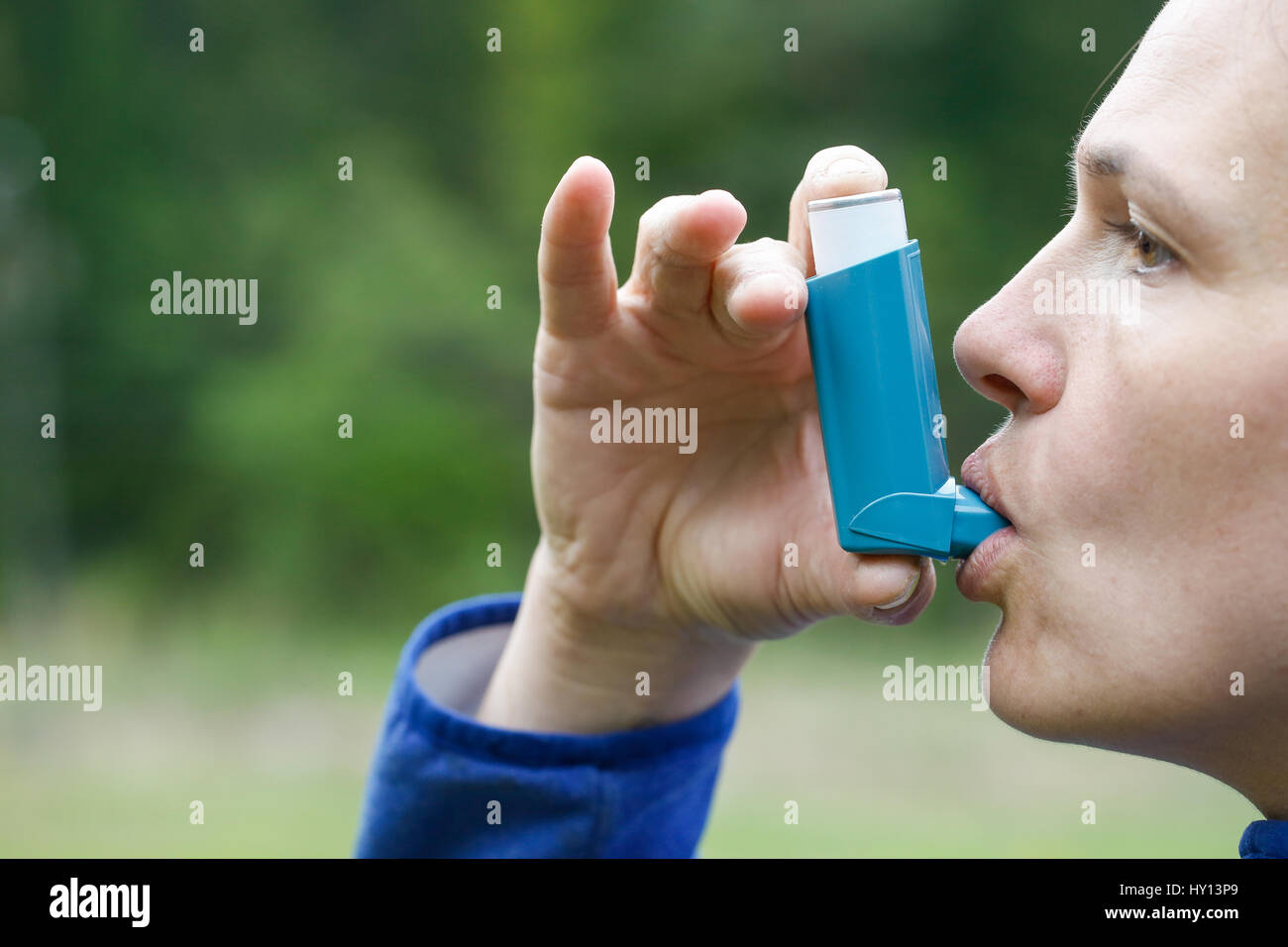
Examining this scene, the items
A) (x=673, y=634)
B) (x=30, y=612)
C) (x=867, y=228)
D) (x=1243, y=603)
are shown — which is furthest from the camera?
(x=30, y=612)

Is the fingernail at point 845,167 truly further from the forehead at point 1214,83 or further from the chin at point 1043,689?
the chin at point 1043,689

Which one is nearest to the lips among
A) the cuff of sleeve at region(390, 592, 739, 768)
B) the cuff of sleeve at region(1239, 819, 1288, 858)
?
the cuff of sleeve at region(1239, 819, 1288, 858)

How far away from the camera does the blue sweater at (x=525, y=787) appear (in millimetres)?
1260

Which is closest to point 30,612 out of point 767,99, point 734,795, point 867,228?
point 734,795

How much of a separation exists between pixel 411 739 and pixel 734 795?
109 inches

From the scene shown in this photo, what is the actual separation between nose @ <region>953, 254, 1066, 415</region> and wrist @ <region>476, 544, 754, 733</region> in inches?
16.9

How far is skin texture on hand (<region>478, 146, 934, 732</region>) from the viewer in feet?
3.21

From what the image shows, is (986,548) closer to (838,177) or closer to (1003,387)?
(1003,387)

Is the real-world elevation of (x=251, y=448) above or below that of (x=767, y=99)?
below

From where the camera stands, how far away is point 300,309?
5059 mm

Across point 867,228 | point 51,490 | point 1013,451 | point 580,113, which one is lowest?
point 51,490

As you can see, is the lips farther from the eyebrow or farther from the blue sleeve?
the blue sleeve

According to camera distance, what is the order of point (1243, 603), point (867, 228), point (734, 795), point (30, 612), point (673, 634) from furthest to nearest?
point (30, 612) → point (734, 795) → point (673, 634) → point (867, 228) → point (1243, 603)

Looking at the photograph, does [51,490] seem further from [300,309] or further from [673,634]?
[673,634]
